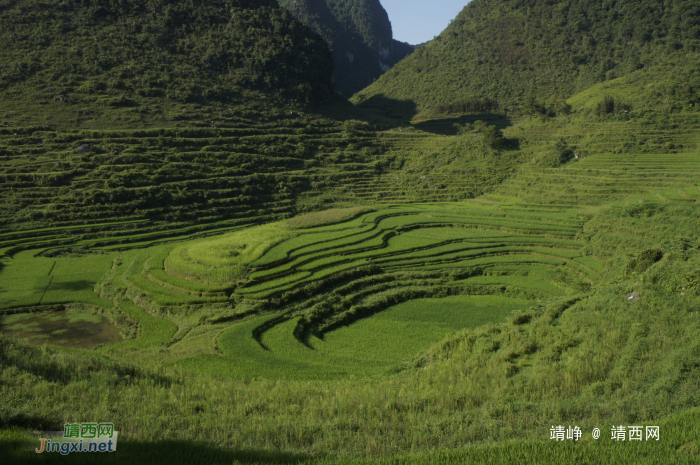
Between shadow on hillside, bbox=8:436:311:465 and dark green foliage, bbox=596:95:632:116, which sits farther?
dark green foliage, bbox=596:95:632:116

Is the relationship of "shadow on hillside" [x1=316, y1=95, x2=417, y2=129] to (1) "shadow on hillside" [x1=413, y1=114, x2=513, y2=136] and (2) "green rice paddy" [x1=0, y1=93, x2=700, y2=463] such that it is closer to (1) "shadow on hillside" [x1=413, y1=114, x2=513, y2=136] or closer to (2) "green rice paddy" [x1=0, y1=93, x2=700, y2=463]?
(1) "shadow on hillside" [x1=413, y1=114, x2=513, y2=136]

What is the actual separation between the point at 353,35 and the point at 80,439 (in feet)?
474

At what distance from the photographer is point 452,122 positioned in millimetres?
71250

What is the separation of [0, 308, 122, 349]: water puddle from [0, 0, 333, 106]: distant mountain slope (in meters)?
37.1

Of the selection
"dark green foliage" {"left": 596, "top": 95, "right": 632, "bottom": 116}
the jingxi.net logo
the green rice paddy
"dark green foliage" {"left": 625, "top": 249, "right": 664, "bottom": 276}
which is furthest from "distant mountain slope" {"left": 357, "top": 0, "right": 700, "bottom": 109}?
the jingxi.net logo

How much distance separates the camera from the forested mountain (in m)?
118

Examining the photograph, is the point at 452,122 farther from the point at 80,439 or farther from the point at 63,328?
the point at 80,439

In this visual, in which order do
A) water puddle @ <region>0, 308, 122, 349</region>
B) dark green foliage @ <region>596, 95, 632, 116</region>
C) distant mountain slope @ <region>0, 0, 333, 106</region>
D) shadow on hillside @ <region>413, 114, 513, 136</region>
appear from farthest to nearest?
shadow on hillside @ <region>413, 114, 513, 136</region>, distant mountain slope @ <region>0, 0, 333, 106</region>, dark green foliage @ <region>596, 95, 632, 116</region>, water puddle @ <region>0, 308, 122, 349</region>

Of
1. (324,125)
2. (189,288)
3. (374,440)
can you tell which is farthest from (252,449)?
(324,125)

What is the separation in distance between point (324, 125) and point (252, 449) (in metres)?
56.6

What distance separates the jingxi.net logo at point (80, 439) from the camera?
5.54 meters

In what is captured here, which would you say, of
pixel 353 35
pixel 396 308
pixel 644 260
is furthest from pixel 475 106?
pixel 353 35

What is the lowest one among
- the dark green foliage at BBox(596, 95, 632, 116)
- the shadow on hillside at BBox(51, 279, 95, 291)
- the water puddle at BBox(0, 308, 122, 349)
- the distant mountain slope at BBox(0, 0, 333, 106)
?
the water puddle at BBox(0, 308, 122, 349)

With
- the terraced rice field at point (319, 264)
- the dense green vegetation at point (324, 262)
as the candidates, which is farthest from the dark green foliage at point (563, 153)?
the terraced rice field at point (319, 264)
